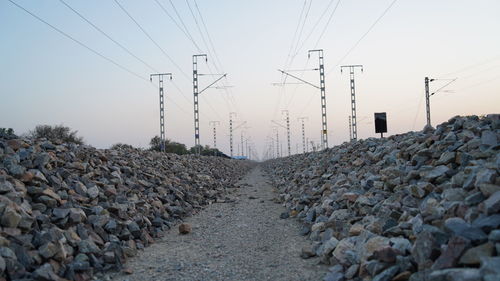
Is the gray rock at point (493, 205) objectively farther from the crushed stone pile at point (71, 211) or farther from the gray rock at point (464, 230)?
the crushed stone pile at point (71, 211)

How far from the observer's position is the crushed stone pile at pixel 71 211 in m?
7.00

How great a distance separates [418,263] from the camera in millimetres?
5605

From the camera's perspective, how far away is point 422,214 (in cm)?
685

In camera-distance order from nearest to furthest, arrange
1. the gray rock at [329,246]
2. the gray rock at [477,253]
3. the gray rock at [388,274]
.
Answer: the gray rock at [477,253] < the gray rock at [388,274] < the gray rock at [329,246]

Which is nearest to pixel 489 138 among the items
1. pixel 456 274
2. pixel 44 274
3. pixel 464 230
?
pixel 464 230

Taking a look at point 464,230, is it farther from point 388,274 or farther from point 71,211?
point 71,211

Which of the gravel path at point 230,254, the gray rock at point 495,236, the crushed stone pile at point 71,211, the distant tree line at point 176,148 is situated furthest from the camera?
the distant tree line at point 176,148

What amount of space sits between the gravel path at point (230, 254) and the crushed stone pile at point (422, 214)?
0.53 meters

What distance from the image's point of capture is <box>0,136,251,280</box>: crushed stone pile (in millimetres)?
7000

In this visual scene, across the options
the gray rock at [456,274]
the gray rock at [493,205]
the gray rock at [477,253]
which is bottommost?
the gray rock at [456,274]

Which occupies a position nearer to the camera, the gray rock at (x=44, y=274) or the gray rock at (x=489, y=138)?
the gray rock at (x=44, y=274)

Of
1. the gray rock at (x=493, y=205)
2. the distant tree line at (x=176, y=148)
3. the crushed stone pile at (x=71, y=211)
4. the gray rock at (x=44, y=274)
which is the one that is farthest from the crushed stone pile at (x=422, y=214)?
the distant tree line at (x=176, y=148)

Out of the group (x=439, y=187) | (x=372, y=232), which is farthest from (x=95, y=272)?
(x=439, y=187)

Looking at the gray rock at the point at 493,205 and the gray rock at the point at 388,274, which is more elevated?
the gray rock at the point at 493,205
